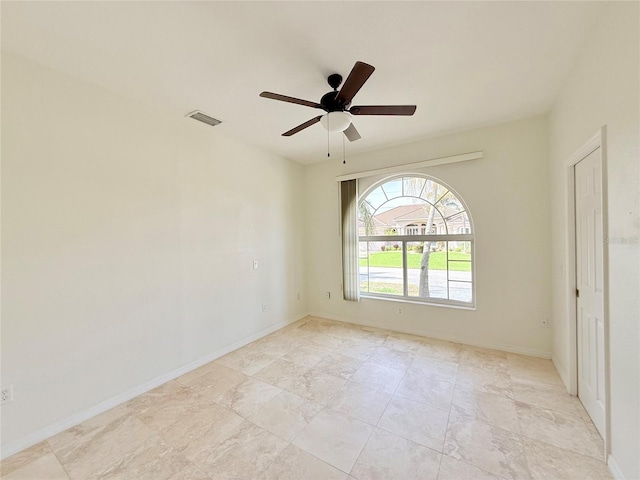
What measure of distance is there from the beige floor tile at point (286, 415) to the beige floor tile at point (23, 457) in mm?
1396

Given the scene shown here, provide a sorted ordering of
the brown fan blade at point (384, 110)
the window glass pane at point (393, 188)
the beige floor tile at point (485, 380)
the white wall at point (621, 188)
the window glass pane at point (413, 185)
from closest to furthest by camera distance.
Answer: the white wall at point (621, 188), the brown fan blade at point (384, 110), the beige floor tile at point (485, 380), the window glass pane at point (413, 185), the window glass pane at point (393, 188)

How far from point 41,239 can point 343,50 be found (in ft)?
8.72

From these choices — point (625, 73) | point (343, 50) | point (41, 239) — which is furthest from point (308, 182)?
point (625, 73)

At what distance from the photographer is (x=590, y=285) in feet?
6.35

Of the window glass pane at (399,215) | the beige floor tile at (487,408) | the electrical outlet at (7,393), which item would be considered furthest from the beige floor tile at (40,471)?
the window glass pane at (399,215)

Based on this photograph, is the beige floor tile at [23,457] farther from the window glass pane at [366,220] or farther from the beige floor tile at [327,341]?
the window glass pane at [366,220]

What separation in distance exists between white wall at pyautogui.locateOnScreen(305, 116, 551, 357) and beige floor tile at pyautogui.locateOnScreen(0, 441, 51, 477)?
3744 mm

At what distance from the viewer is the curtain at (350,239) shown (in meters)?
4.11

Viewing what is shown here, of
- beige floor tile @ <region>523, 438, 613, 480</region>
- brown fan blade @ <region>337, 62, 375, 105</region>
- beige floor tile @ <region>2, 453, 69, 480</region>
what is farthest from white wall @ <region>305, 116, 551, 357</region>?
beige floor tile @ <region>2, 453, 69, 480</region>

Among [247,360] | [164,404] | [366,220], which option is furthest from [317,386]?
[366,220]

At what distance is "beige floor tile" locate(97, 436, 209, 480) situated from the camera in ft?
5.07

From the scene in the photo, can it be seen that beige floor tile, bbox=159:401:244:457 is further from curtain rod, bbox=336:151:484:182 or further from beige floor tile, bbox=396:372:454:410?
curtain rod, bbox=336:151:484:182

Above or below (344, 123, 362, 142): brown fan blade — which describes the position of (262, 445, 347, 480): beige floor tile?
below

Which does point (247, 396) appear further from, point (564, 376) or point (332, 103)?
point (564, 376)
